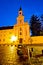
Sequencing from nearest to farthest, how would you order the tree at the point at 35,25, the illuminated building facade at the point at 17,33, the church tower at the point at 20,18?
the illuminated building facade at the point at 17,33 < the church tower at the point at 20,18 < the tree at the point at 35,25

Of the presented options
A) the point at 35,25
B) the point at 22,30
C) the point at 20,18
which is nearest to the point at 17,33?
the point at 22,30

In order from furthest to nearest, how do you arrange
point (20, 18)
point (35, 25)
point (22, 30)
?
point (35, 25)
point (20, 18)
point (22, 30)

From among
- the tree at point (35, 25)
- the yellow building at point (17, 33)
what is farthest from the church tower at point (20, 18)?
the tree at point (35, 25)

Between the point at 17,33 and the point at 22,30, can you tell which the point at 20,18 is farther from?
the point at 17,33

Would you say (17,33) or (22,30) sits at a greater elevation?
→ (22,30)

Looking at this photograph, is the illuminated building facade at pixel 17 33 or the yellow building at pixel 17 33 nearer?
the yellow building at pixel 17 33

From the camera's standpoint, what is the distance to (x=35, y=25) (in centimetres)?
7031

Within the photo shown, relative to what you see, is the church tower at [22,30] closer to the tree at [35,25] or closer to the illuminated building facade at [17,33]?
the illuminated building facade at [17,33]

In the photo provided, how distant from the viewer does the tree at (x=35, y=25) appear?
6796 centimetres

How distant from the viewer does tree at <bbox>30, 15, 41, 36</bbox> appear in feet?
223

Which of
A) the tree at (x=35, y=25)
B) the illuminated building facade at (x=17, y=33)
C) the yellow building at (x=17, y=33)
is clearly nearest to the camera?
the yellow building at (x=17, y=33)

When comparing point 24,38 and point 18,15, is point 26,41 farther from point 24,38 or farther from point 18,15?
point 18,15

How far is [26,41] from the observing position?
59438 mm

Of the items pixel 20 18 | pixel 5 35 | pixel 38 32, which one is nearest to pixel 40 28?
pixel 38 32
